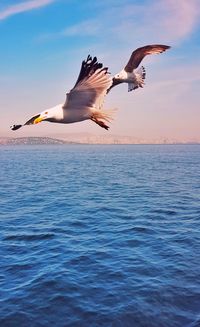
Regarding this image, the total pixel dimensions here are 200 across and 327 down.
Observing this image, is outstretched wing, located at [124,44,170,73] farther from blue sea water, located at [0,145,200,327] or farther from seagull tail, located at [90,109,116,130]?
blue sea water, located at [0,145,200,327]

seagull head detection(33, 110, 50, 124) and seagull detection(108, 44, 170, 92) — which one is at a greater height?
seagull detection(108, 44, 170, 92)

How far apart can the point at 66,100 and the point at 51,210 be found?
40118 mm

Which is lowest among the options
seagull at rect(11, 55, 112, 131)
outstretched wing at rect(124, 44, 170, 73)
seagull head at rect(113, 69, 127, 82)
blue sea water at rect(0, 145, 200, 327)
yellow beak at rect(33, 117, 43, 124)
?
blue sea water at rect(0, 145, 200, 327)

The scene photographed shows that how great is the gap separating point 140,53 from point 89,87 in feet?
3.46

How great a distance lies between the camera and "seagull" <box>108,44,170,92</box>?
2960mm

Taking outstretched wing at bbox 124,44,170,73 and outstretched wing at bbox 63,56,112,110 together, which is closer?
outstretched wing at bbox 63,56,112,110

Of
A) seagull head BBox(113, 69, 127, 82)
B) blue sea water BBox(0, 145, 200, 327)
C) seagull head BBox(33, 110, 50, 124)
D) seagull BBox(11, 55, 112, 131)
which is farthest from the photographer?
blue sea water BBox(0, 145, 200, 327)

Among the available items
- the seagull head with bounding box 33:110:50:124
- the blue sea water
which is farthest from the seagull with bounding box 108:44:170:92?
the blue sea water

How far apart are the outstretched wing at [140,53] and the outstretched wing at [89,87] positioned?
635 millimetres

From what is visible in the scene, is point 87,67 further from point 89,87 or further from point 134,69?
point 134,69

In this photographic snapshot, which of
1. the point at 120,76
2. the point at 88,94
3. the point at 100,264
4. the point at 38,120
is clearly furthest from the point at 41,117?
the point at 100,264

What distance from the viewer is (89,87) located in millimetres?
2645

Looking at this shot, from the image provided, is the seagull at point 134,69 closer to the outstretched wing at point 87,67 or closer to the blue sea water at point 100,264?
A: the outstretched wing at point 87,67

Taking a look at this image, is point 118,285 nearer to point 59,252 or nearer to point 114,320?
point 114,320
